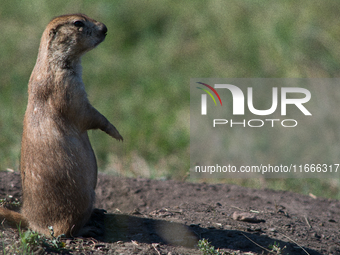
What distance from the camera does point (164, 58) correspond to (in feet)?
34.6

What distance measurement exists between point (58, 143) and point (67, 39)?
38.4 inches

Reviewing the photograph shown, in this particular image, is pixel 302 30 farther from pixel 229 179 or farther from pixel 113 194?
pixel 113 194

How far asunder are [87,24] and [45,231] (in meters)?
1.91

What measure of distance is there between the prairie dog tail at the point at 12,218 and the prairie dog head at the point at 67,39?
140 centimetres

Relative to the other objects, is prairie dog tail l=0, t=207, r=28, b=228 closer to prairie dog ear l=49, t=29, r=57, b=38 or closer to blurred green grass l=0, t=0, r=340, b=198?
prairie dog ear l=49, t=29, r=57, b=38

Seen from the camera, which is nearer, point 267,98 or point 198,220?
point 198,220

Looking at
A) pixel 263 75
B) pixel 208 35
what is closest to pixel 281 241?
pixel 263 75

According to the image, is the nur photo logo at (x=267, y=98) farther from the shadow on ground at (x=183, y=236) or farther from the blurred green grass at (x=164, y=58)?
the shadow on ground at (x=183, y=236)

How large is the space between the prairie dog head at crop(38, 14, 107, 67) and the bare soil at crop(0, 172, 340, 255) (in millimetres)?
1589

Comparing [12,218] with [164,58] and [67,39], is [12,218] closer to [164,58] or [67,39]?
[67,39]

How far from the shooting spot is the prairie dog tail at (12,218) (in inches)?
156

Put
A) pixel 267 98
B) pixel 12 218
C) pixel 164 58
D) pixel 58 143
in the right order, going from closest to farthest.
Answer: pixel 58 143
pixel 12 218
pixel 267 98
pixel 164 58

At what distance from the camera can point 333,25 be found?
32.5 ft

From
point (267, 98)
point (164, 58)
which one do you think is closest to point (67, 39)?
point (267, 98)
